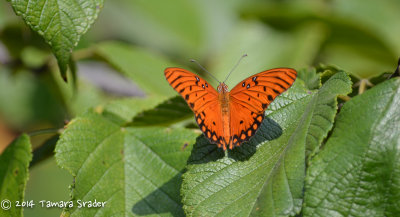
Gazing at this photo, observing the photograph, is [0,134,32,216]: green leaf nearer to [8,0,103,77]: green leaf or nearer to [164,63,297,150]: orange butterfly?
[8,0,103,77]: green leaf

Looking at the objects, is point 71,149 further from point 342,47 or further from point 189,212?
point 342,47

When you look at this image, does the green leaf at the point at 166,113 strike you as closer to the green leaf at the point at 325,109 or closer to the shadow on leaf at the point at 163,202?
the shadow on leaf at the point at 163,202

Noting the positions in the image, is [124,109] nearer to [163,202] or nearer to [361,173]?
[163,202]

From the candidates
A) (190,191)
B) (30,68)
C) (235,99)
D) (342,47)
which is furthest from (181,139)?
(342,47)

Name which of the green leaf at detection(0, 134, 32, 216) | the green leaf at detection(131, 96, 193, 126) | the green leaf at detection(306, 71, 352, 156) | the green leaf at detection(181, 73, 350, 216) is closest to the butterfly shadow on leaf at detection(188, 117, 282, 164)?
the green leaf at detection(181, 73, 350, 216)

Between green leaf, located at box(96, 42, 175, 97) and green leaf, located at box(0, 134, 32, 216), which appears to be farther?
green leaf, located at box(96, 42, 175, 97)

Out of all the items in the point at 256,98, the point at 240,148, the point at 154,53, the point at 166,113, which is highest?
the point at 256,98

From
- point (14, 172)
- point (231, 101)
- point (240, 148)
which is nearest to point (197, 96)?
point (231, 101)
